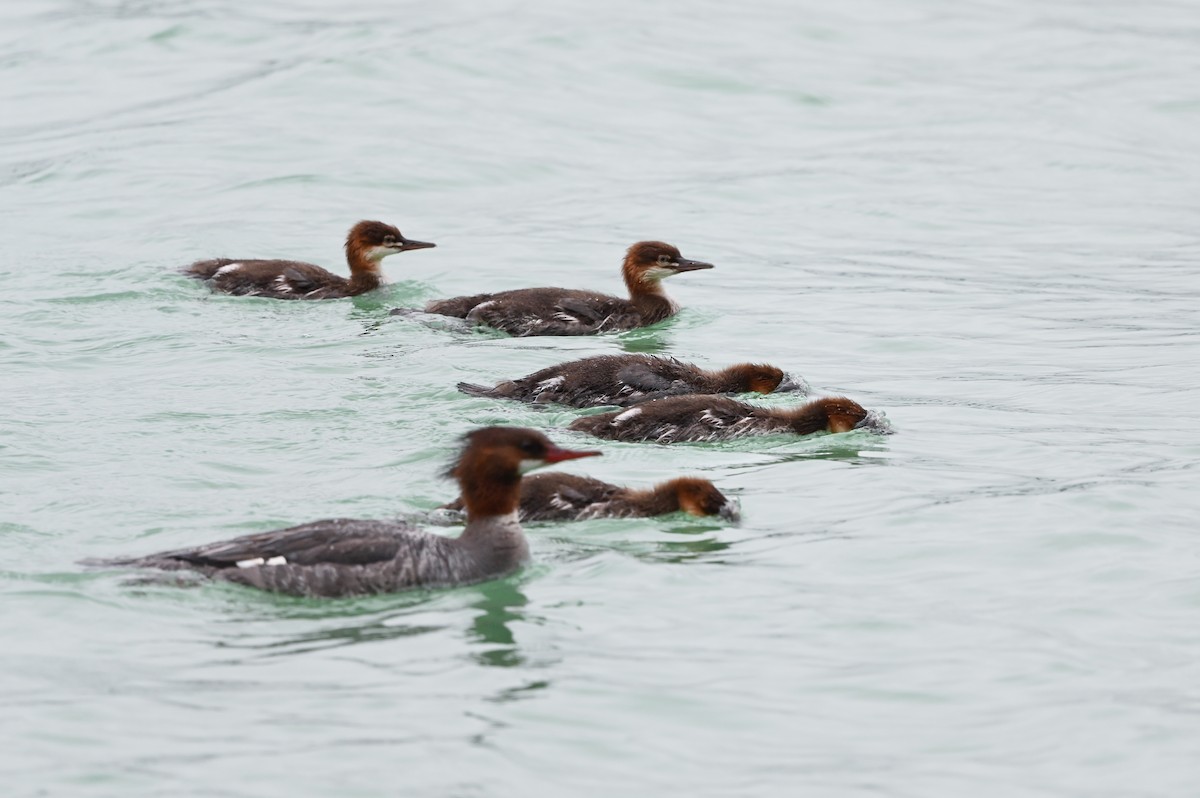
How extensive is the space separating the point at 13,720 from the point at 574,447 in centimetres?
494

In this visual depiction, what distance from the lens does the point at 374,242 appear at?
16.8 meters

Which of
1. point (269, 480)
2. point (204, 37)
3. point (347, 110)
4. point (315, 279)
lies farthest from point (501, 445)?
point (204, 37)

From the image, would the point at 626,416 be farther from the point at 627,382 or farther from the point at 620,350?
the point at 620,350

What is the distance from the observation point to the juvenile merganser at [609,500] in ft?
33.6

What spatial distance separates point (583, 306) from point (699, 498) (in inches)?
217

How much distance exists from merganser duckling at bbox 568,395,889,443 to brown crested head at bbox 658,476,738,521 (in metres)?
1.85

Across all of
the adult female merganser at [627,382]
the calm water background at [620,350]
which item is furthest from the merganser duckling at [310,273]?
the adult female merganser at [627,382]

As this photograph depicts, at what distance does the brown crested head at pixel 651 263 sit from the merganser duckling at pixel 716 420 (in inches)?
145

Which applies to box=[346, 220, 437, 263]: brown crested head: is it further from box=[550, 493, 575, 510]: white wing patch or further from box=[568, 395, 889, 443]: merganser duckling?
box=[550, 493, 575, 510]: white wing patch

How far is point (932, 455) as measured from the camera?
11930mm

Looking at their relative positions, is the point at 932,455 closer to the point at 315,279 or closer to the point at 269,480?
the point at 269,480

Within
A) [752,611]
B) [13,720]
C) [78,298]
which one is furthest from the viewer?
[78,298]

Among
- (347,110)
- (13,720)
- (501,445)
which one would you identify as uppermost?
(347,110)

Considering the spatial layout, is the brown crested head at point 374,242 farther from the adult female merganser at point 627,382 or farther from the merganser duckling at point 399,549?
the merganser duckling at point 399,549
